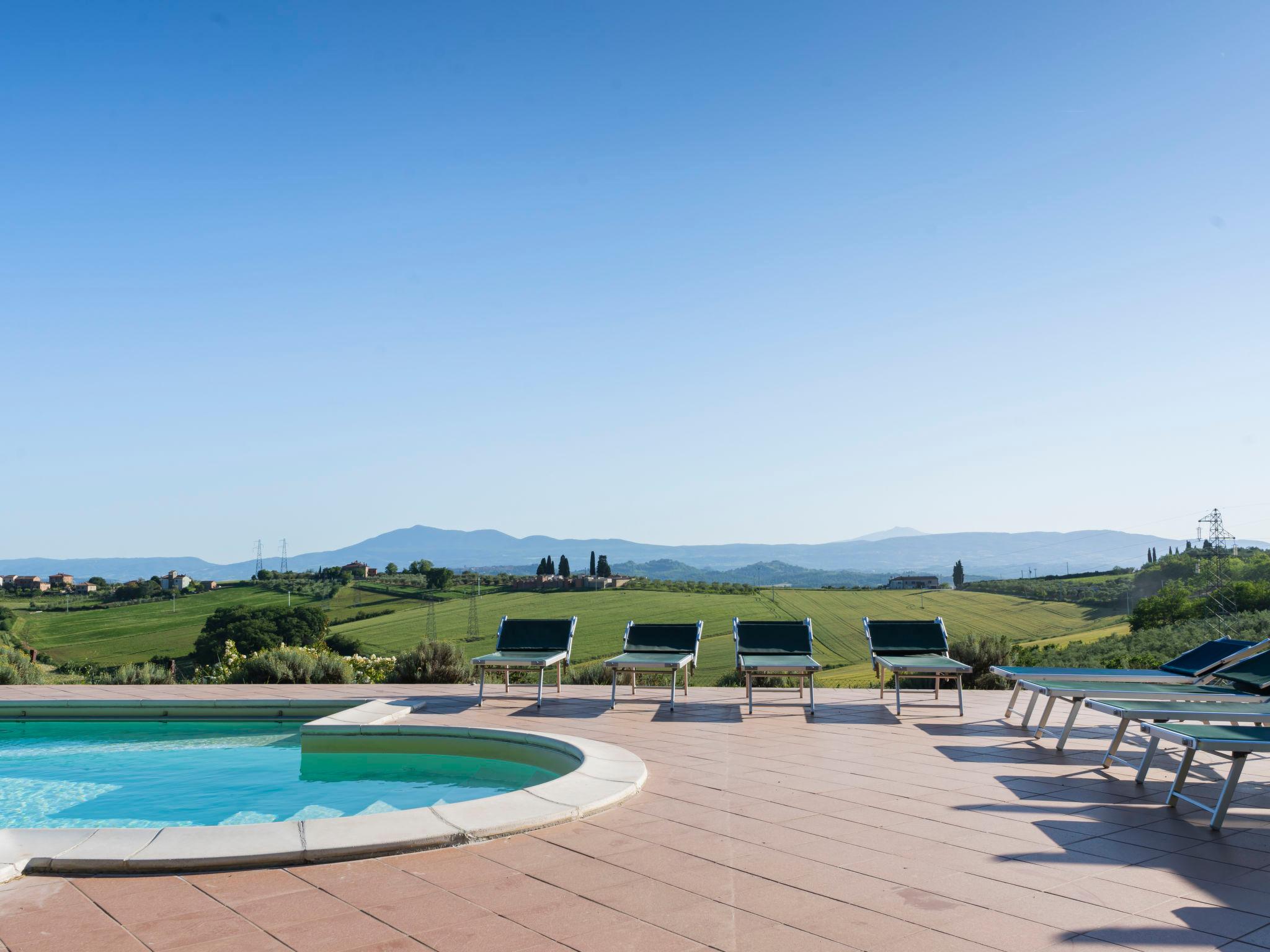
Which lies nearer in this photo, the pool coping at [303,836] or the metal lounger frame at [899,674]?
the pool coping at [303,836]

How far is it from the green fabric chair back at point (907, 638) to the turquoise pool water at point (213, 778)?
4485 mm


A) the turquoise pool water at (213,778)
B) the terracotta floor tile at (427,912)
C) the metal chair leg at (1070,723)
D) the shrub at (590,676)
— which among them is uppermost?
the terracotta floor tile at (427,912)

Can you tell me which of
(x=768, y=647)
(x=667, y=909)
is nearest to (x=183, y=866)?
(x=667, y=909)

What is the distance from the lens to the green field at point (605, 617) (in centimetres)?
4391

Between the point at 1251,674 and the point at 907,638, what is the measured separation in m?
3.25

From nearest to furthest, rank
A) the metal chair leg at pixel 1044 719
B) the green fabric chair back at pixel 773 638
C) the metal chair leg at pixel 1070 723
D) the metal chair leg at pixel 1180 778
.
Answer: the metal chair leg at pixel 1180 778 → the metal chair leg at pixel 1070 723 → the metal chair leg at pixel 1044 719 → the green fabric chair back at pixel 773 638

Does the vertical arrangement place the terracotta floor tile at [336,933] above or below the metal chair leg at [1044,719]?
above

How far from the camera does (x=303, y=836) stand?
12.9 ft

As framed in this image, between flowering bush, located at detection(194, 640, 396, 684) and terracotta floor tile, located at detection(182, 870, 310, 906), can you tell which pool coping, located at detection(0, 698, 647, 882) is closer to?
terracotta floor tile, located at detection(182, 870, 310, 906)

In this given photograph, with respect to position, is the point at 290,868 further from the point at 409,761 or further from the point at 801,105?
the point at 801,105

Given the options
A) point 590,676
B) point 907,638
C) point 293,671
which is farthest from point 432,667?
point 907,638

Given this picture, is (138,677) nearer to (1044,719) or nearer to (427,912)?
(427,912)

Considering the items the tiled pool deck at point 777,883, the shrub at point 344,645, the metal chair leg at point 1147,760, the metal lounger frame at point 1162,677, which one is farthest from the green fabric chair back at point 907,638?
the shrub at point 344,645

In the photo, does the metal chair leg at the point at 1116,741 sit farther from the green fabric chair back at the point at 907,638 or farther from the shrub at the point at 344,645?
the shrub at the point at 344,645
